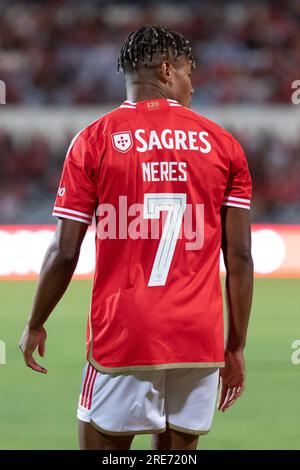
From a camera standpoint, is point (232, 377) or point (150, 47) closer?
point (150, 47)

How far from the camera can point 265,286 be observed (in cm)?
1227

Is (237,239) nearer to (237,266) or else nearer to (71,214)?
(237,266)

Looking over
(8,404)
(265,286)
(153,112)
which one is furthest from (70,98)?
(153,112)

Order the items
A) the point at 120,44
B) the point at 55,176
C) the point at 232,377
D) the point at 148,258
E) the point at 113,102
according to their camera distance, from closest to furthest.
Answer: the point at 148,258 < the point at 232,377 < the point at 55,176 < the point at 113,102 < the point at 120,44

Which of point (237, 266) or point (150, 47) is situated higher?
point (150, 47)

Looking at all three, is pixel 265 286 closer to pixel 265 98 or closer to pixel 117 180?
pixel 265 98

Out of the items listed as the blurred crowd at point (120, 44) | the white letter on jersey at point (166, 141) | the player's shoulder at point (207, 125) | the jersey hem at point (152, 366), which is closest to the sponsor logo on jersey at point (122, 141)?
the white letter on jersey at point (166, 141)

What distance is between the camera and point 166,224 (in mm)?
3035

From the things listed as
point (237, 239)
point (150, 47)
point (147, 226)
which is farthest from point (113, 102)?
point (147, 226)

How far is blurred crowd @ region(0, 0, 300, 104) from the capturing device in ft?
59.4

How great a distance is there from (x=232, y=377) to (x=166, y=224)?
0.67 meters

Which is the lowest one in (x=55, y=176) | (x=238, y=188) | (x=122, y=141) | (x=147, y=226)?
(x=147, y=226)

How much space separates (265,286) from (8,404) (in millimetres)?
6676

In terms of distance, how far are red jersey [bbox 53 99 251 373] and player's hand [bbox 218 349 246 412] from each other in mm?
242
